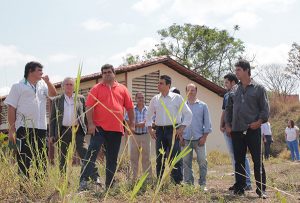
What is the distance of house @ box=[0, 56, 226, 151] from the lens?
15.6 metres

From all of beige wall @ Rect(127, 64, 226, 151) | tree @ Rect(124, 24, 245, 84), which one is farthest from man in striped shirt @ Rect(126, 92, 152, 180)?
tree @ Rect(124, 24, 245, 84)

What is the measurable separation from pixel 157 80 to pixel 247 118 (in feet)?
37.7

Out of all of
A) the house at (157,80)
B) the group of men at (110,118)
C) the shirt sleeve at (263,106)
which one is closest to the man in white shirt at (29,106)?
the group of men at (110,118)

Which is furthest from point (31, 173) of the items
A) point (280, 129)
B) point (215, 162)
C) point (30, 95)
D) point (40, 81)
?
point (280, 129)

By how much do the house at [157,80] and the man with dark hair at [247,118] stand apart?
32.0 feet

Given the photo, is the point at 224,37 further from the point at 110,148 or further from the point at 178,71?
the point at 110,148

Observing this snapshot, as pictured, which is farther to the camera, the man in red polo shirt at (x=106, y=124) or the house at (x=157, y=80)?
the house at (x=157, y=80)

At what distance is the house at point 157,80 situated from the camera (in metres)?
15.6

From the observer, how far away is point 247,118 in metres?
5.27

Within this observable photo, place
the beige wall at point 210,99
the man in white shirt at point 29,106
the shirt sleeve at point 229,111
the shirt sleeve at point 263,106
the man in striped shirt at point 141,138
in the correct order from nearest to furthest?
the man in white shirt at point 29,106 < the shirt sleeve at point 263,106 < the shirt sleeve at point 229,111 < the man in striped shirt at point 141,138 < the beige wall at point 210,99

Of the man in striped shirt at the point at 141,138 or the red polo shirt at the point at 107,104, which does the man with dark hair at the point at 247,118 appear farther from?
the man in striped shirt at the point at 141,138

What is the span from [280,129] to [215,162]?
38.1ft

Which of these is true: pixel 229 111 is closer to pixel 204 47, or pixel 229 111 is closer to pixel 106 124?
pixel 106 124

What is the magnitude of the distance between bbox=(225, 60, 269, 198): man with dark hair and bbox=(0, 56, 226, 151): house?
32.0ft
